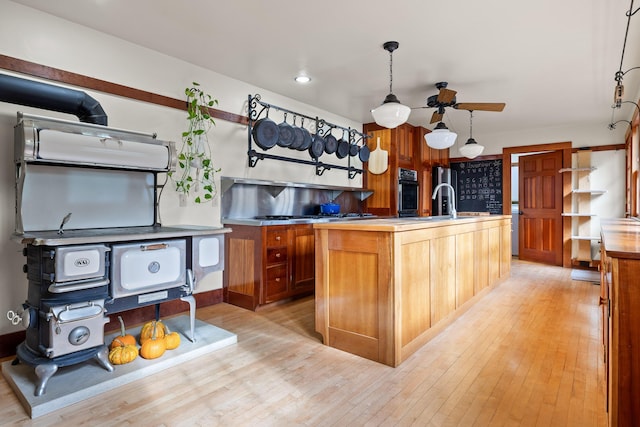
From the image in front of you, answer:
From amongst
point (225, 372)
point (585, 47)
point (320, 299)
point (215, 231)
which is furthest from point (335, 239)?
point (585, 47)

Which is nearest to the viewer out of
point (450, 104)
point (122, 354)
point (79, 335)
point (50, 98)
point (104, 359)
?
point (79, 335)

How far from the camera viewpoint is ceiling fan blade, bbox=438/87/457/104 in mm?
3561

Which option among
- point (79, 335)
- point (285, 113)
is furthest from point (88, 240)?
point (285, 113)

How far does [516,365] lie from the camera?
234cm

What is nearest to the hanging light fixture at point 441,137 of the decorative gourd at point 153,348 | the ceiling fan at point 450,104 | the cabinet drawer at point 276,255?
the ceiling fan at point 450,104

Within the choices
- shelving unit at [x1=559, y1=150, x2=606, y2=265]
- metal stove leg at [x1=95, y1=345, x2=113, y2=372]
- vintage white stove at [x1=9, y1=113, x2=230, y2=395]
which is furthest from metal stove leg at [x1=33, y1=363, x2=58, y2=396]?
shelving unit at [x1=559, y1=150, x2=606, y2=265]

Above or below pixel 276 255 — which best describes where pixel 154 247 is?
above

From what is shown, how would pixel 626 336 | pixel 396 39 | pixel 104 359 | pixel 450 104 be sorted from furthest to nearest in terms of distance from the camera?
pixel 450 104 < pixel 396 39 < pixel 104 359 < pixel 626 336

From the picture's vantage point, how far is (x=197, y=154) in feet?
11.6

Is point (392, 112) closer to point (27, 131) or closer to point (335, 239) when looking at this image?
point (335, 239)

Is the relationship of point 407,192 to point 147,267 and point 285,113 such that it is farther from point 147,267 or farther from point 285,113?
point 147,267

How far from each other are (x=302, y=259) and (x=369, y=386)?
80.5 inches

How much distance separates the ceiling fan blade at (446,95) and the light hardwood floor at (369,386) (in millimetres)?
2287

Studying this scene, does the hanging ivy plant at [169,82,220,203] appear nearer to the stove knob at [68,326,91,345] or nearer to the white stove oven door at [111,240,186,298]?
the white stove oven door at [111,240,186,298]
